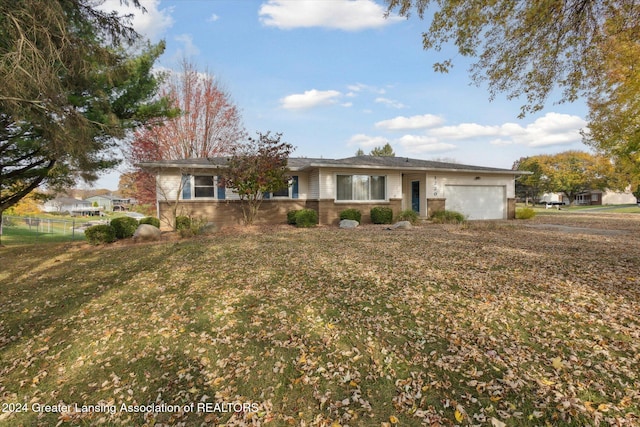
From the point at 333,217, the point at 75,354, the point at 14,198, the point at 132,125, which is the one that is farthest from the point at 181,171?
the point at 75,354

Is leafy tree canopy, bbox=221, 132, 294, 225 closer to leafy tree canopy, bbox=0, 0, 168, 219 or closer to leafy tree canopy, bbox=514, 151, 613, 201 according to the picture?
leafy tree canopy, bbox=0, 0, 168, 219

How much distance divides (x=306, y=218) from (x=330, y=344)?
35.0 feet

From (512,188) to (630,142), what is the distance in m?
7.31

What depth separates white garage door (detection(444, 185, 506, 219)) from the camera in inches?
705

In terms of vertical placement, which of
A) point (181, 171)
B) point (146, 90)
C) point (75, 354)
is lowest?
point (75, 354)

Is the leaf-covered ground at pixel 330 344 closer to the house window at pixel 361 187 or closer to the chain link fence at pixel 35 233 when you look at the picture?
the house window at pixel 361 187

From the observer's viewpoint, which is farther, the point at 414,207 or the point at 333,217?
the point at 414,207

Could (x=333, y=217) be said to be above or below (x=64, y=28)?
below

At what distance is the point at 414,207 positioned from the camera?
741 inches

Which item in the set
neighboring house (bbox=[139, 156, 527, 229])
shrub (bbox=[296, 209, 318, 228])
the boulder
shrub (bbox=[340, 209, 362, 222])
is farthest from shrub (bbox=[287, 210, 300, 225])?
the boulder

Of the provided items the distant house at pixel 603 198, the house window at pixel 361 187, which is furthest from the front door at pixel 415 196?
the distant house at pixel 603 198

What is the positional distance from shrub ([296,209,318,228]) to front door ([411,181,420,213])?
706 cm

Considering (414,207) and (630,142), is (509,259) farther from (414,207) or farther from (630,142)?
(414,207)

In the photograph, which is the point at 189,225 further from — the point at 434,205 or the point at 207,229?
the point at 434,205
